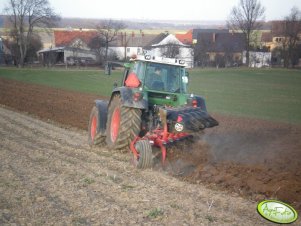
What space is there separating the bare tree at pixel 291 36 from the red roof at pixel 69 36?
97.8 ft

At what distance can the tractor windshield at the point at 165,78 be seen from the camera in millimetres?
8953

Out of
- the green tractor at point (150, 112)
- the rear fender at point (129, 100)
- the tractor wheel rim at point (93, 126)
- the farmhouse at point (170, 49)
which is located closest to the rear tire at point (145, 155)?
the green tractor at point (150, 112)

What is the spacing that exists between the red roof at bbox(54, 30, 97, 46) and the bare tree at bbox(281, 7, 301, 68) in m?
29.8

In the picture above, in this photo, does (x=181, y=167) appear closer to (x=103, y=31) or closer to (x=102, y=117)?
(x=102, y=117)

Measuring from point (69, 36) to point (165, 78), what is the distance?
73.0 m

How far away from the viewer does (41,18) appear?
67625 mm

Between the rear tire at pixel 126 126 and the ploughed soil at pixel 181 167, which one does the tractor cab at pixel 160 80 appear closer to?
the rear tire at pixel 126 126

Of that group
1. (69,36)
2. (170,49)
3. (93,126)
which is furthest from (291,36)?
(93,126)

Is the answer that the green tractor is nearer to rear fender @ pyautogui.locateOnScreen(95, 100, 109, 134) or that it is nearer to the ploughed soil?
rear fender @ pyautogui.locateOnScreen(95, 100, 109, 134)

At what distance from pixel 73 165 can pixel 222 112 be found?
11456 millimetres

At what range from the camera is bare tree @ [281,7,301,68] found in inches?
2379

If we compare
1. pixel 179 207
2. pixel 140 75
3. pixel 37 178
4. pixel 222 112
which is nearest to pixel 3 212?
pixel 37 178

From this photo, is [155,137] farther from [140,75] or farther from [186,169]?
[140,75]

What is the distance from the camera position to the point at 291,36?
62.1m
